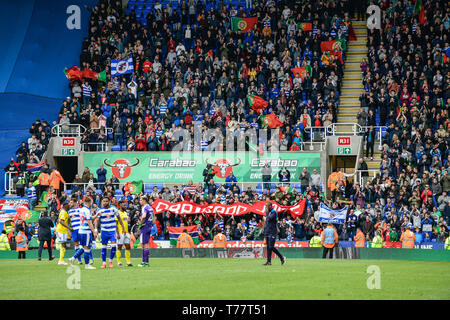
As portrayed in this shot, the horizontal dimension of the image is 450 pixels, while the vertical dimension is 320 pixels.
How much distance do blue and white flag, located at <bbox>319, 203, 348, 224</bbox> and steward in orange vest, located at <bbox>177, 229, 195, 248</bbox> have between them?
5.77 metres

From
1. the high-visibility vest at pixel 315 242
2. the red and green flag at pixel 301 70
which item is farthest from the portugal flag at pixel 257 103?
the high-visibility vest at pixel 315 242

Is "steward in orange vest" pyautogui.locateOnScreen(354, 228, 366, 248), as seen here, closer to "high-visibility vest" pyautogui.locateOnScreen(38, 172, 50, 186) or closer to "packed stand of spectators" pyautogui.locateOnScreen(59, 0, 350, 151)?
"packed stand of spectators" pyautogui.locateOnScreen(59, 0, 350, 151)

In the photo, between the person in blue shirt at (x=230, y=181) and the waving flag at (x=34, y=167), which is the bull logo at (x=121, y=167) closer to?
the waving flag at (x=34, y=167)

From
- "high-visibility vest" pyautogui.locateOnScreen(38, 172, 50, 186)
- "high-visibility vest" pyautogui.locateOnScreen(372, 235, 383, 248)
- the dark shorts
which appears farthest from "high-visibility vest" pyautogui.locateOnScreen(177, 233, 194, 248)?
the dark shorts

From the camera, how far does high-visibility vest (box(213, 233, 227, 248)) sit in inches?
1298

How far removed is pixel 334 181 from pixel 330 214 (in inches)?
135

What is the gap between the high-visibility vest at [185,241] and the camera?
3309cm

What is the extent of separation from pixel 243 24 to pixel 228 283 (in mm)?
31620

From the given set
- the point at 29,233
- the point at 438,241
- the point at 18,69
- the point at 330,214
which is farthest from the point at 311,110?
the point at 18,69

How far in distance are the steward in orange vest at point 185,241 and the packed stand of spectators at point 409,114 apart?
7.72 meters

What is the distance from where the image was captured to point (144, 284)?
53.8 feet

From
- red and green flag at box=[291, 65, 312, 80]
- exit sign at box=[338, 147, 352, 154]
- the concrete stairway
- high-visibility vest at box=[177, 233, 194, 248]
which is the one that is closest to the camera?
high-visibility vest at box=[177, 233, 194, 248]
